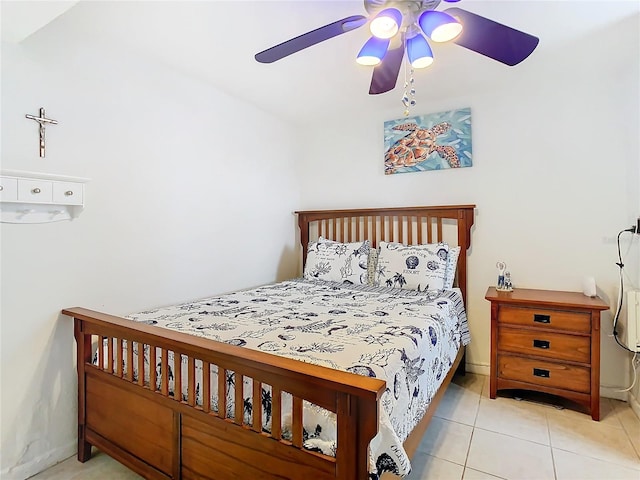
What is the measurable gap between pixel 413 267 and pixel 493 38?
1.62m

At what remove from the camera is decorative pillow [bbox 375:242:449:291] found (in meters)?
2.61

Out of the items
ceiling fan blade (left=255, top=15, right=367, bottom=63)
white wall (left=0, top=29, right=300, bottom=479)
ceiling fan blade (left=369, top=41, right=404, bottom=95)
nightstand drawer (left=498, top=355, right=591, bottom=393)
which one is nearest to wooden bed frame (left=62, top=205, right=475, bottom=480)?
white wall (left=0, top=29, right=300, bottom=479)

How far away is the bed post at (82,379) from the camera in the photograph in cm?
175

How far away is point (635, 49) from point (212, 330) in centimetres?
298

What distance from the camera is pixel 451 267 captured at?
8.90 ft

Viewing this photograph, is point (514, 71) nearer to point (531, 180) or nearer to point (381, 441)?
point (531, 180)

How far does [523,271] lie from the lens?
106 inches

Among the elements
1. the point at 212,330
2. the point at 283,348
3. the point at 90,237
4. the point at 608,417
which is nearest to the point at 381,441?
the point at 283,348

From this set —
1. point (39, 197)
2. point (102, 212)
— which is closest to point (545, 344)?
point (102, 212)

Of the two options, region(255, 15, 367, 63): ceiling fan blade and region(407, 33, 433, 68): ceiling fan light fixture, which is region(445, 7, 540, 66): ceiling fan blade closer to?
region(407, 33, 433, 68): ceiling fan light fixture

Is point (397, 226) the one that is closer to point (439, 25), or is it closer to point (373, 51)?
point (373, 51)

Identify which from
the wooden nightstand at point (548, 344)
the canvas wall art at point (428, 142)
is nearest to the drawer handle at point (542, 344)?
the wooden nightstand at point (548, 344)

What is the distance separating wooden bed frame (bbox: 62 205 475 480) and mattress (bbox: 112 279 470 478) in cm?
5

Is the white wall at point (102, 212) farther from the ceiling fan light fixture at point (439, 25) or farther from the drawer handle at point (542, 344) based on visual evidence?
the drawer handle at point (542, 344)
